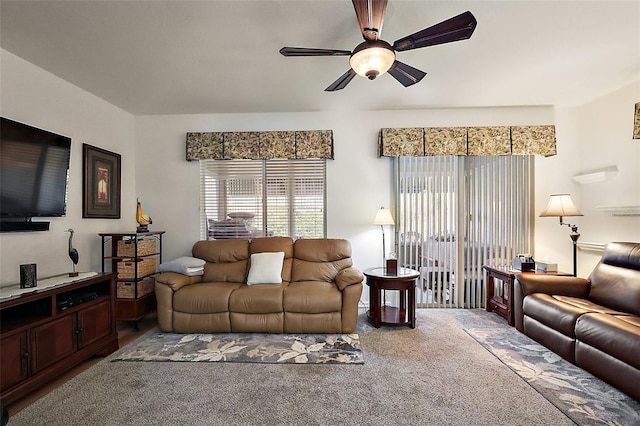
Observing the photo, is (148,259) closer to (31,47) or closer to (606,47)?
(31,47)

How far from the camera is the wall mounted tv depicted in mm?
2340

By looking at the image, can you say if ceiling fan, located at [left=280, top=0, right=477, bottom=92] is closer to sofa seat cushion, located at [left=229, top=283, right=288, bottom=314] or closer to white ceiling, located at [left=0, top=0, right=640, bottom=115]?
white ceiling, located at [left=0, top=0, right=640, bottom=115]

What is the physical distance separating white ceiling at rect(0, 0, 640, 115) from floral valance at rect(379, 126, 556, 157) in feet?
1.19

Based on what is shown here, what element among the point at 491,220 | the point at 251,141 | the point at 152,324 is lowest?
the point at 152,324

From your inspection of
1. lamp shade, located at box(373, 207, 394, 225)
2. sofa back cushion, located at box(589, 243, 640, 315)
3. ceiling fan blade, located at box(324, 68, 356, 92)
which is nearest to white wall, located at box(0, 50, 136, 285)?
ceiling fan blade, located at box(324, 68, 356, 92)

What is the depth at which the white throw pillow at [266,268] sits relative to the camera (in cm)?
338

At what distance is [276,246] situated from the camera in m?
3.72

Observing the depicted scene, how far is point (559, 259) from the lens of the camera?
12.9ft

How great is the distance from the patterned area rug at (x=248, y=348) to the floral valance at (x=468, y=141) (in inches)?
96.1

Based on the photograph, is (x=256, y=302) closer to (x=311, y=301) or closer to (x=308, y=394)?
(x=311, y=301)

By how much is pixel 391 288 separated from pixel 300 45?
2.53 m

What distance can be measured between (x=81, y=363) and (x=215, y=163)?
8.69ft

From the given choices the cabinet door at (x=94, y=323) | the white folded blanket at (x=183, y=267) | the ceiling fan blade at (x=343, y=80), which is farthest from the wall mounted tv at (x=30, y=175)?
the ceiling fan blade at (x=343, y=80)

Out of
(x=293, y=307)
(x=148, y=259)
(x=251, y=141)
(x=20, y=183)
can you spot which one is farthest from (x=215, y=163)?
(x=293, y=307)
